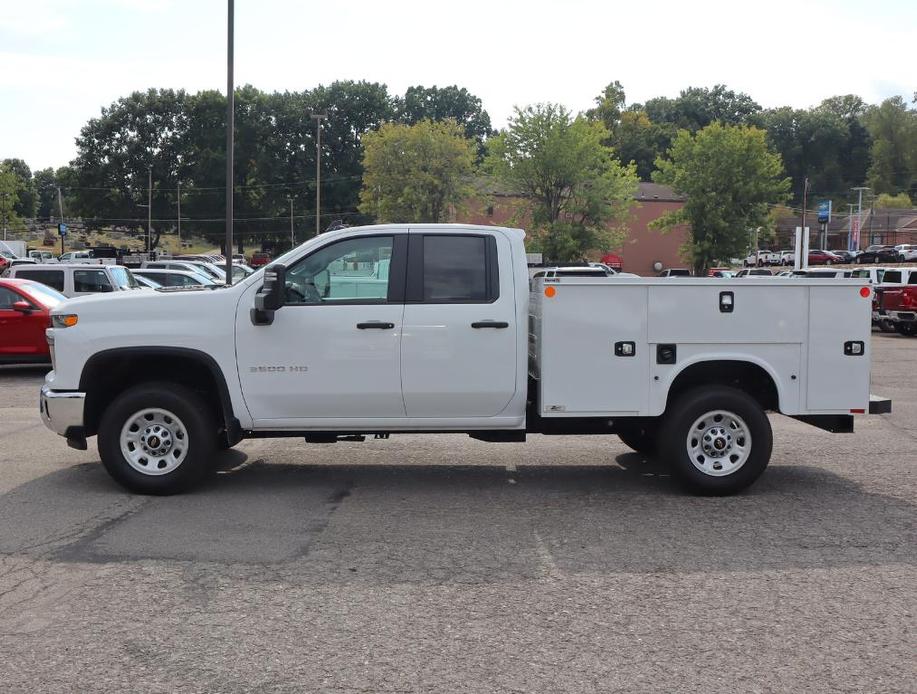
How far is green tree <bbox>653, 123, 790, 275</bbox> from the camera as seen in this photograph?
5750 cm

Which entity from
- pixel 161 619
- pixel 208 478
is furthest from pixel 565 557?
pixel 208 478

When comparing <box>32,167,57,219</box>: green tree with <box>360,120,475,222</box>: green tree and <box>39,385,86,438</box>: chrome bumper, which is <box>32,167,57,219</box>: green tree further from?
<box>39,385,86,438</box>: chrome bumper

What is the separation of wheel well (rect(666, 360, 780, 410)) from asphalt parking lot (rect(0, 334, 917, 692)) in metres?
0.79

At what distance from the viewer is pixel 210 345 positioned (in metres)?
7.38

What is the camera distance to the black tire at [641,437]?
8008mm

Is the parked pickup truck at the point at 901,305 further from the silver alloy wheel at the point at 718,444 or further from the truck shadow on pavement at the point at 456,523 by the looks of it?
the silver alloy wheel at the point at 718,444

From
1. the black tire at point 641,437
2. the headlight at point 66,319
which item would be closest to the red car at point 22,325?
the headlight at point 66,319

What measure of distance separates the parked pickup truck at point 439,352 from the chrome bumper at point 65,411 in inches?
0.6

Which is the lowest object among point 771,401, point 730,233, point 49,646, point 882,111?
point 49,646

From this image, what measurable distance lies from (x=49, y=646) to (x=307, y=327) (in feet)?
11.1

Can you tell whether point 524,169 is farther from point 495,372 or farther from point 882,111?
point 882,111

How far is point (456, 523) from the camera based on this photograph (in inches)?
265

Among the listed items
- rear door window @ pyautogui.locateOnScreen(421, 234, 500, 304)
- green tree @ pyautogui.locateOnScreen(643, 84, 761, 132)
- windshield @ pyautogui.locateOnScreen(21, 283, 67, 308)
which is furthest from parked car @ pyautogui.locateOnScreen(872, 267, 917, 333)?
green tree @ pyautogui.locateOnScreen(643, 84, 761, 132)

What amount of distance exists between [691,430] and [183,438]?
3.98 m
